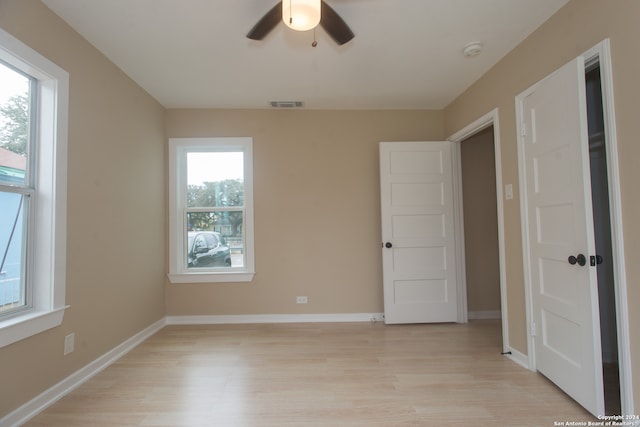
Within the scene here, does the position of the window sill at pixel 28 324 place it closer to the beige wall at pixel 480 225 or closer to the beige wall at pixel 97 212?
the beige wall at pixel 97 212

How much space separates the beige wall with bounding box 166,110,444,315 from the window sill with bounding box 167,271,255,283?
75 mm

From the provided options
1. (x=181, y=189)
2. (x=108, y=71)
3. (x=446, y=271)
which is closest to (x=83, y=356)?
(x=181, y=189)

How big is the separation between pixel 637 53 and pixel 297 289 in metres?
3.36

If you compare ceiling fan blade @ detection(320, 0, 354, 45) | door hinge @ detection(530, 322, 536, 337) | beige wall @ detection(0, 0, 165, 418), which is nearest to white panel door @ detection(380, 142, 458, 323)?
door hinge @ detection(530, 322, 536, 337)

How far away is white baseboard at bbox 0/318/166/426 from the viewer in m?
1.79

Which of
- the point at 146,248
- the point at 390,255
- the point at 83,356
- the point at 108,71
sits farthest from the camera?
the point at 390,255

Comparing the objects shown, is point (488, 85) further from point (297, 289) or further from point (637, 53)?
point (297, 289)

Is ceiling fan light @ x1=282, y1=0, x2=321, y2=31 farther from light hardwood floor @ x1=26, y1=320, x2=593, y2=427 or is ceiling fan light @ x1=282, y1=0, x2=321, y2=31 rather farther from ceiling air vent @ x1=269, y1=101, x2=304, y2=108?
light hardwood floor @ x1=26, y1=320, x2=593, y2=427

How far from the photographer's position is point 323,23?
186cm

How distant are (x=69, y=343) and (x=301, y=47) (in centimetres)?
284

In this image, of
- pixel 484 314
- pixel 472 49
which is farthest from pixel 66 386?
pixel 484 314

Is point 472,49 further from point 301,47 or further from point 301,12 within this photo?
point 301,12

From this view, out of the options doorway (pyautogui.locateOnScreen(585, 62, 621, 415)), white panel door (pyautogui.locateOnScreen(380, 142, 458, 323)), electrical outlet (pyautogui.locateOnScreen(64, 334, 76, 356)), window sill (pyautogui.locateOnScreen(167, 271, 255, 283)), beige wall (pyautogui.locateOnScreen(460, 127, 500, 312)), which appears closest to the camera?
electrical outlet (pyautogui.locateOnScreen(64, 334, 76, 356))

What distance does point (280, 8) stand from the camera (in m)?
1.75
